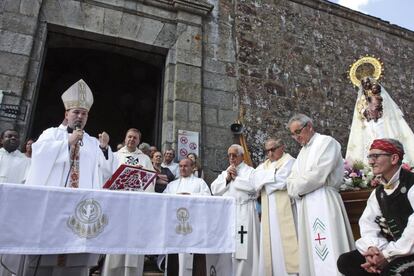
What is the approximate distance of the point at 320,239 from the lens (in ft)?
11.0

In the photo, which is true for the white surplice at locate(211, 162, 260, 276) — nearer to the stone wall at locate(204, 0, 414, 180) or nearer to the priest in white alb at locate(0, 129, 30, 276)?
the stone wall at locate(204, 0, 414, 180)

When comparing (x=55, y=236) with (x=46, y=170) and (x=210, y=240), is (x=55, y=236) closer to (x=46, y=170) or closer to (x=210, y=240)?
(x=46, y=170)

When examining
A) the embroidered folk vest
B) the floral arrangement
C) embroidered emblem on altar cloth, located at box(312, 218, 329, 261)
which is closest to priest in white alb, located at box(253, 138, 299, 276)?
embroidered emblem on altar cloth, located at box(312, 218, 329, 261)

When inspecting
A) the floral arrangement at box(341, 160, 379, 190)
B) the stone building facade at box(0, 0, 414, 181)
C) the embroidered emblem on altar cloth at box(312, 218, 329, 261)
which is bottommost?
the embroidered emblem on altar cloth at box(312, 218, 329, 261)

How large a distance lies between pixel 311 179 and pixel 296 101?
456 centimetres

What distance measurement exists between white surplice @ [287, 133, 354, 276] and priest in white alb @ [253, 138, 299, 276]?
0.25m

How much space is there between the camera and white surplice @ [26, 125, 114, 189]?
3002 mm

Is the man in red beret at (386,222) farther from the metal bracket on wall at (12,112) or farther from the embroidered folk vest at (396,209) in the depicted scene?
the metal bracket on wall at (12,112)

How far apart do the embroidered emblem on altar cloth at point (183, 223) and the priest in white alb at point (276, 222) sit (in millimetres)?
1478

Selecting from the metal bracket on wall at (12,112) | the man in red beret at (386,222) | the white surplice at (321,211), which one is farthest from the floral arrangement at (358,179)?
the metal bracket on wall at (12,112)

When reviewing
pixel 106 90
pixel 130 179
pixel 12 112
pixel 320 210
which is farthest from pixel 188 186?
pixel 106 90

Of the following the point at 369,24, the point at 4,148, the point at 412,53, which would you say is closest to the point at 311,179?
the point at 4,148

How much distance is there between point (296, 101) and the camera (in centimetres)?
775

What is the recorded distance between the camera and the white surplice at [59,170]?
2639 millimetres
